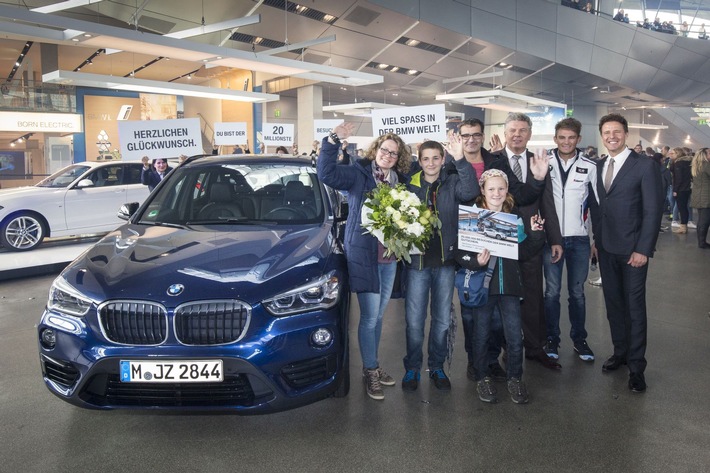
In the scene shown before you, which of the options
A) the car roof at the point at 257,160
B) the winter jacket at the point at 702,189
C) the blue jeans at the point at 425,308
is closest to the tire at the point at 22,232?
the car roof at the point at 257,160

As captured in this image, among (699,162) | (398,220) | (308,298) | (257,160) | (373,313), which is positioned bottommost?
(373,313)

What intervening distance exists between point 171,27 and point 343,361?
12622 mm

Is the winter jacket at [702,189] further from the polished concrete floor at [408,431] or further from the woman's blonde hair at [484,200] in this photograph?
the woman's blonde hair at [484,200]

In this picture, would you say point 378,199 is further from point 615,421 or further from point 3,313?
point 3,313

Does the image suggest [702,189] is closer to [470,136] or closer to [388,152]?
[470,136]

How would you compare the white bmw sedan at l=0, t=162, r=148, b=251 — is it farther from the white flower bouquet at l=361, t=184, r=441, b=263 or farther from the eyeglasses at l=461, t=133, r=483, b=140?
the eyeglasses at l=461, t=133, r=483, b=140

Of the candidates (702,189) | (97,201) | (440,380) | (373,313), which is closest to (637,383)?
(440,380)

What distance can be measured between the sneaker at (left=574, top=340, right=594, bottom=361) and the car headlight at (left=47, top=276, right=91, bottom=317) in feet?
11.7

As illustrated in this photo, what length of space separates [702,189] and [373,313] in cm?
912

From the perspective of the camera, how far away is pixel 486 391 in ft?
12.3

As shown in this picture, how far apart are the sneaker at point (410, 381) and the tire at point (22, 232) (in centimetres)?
790

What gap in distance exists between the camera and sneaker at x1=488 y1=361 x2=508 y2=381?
4125 millimetres

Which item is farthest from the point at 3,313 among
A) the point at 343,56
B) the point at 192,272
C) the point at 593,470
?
the point at 343,56

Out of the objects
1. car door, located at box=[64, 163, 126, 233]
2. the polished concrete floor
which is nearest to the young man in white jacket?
the polished concrete floor
